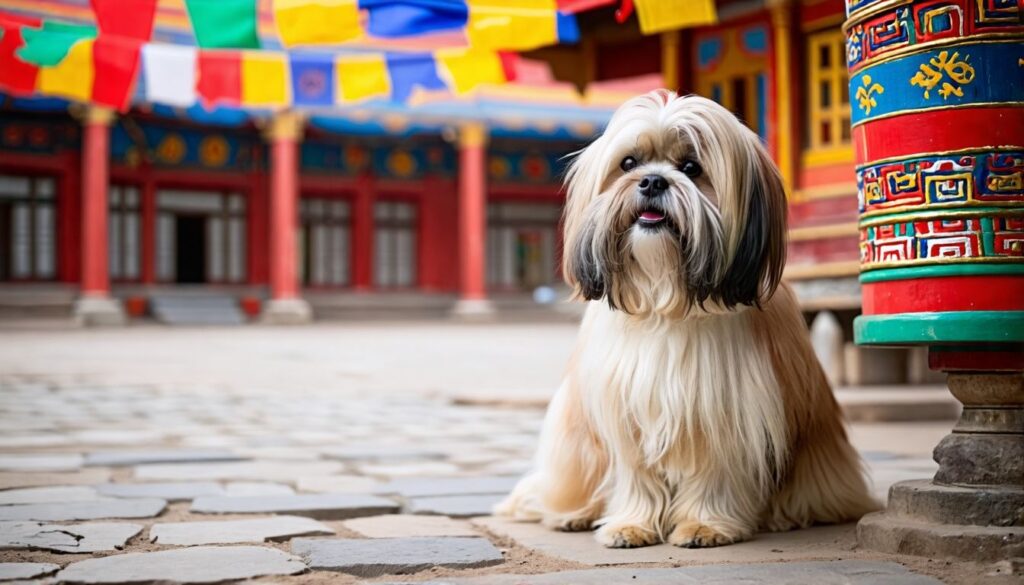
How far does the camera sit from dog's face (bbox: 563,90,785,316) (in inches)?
103

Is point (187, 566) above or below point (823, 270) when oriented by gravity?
below

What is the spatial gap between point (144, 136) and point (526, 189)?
8321 mm

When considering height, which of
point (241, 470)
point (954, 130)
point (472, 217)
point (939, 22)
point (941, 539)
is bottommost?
point (241, 470)

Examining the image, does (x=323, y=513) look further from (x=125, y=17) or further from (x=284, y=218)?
(x=284, y=218)

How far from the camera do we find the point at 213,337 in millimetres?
16656

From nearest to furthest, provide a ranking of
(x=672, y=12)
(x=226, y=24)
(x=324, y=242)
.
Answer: (x=672, y=12) → (x=226, y=24) → (x=324, y=242)

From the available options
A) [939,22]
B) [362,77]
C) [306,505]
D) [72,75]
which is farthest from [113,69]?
[939,22]

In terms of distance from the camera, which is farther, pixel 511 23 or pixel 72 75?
pixel 72 75

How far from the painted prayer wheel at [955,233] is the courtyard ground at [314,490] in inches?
6.8

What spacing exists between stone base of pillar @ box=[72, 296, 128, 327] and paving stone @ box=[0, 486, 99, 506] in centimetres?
1669

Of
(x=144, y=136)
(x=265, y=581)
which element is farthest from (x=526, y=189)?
(x=265, y=581)

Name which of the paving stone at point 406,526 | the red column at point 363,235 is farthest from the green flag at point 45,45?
the red column at point 363,235

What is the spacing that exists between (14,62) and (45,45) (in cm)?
19

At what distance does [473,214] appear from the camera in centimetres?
2288
